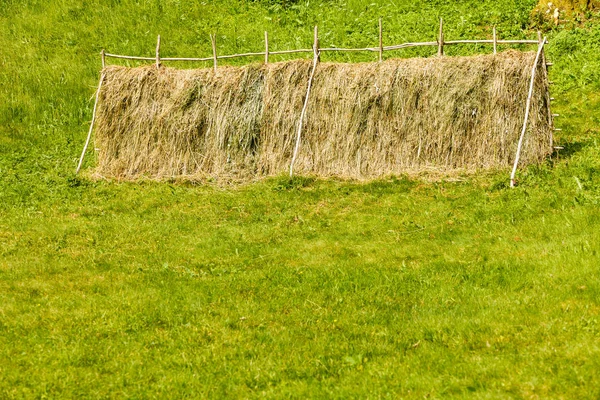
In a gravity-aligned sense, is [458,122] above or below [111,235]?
above

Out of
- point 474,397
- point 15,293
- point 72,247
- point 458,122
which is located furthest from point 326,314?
point 458,122

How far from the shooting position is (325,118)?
1777cm

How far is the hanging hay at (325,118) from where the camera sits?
55.0 ft

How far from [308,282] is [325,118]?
718 centimetres

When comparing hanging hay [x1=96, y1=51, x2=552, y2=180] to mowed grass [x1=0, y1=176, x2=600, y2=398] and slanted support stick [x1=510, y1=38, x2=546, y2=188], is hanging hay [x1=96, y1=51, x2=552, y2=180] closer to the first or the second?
slanted support stick [x1=510, y1=38, x2=546, y2=188]

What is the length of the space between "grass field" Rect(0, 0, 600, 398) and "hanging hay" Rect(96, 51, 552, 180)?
853 mm

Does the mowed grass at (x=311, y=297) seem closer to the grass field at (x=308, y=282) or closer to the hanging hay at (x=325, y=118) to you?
the grass field at (x=308, y=282)

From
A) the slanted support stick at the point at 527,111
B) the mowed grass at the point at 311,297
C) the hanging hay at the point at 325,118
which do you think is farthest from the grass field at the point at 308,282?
the hanging hay at the point at 325,118

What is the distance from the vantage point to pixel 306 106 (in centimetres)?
1784

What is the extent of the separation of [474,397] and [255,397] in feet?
7.28

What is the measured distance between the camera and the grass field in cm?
855

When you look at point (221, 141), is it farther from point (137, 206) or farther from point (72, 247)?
point (72, 247)

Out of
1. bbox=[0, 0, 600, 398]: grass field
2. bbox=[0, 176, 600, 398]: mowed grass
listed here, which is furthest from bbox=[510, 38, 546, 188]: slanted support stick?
bbox=[0, 176, 600, 398]: mowed grass

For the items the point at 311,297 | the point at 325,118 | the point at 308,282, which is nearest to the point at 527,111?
the point at 325,118
